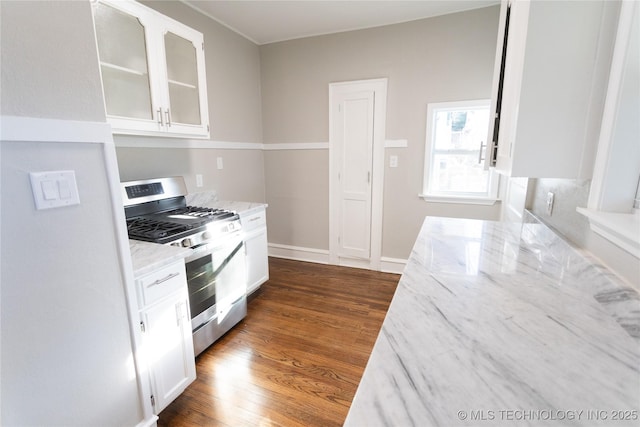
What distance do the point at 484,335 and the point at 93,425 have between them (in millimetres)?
1445

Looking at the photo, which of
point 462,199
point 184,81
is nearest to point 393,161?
point 462,199

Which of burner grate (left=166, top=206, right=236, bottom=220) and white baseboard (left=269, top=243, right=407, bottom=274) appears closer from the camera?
burner grate (left=166, top=206, right=236, bottom=220)

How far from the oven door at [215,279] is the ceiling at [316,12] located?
2.15 metres

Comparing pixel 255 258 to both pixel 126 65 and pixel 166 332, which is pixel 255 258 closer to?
pixel 166 332

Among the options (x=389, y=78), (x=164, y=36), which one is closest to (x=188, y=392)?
(x=164, y=36)

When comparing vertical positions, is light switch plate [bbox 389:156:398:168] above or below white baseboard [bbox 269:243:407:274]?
above

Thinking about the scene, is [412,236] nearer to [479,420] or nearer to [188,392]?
[188,392]

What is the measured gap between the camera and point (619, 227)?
0.86 meters

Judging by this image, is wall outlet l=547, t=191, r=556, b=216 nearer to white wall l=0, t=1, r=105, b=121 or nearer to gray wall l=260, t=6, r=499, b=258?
gray wall l=260, t=6, r=499, b=258

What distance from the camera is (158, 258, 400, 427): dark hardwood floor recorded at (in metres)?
1.57

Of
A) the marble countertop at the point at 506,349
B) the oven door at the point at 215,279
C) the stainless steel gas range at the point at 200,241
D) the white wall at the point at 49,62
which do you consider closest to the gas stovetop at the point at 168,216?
the stainless steel gas range at the point at 200,241

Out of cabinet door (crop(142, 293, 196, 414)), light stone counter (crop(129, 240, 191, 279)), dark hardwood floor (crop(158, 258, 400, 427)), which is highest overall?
light stone counter (crop(129, 240, 191, 279))

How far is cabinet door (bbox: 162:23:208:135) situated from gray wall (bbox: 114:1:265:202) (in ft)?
1.01

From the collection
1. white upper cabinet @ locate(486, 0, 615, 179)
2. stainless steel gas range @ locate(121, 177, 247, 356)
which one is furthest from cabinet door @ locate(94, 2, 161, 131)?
white upper cabinet @ locate(486, 0, 615, 179)
